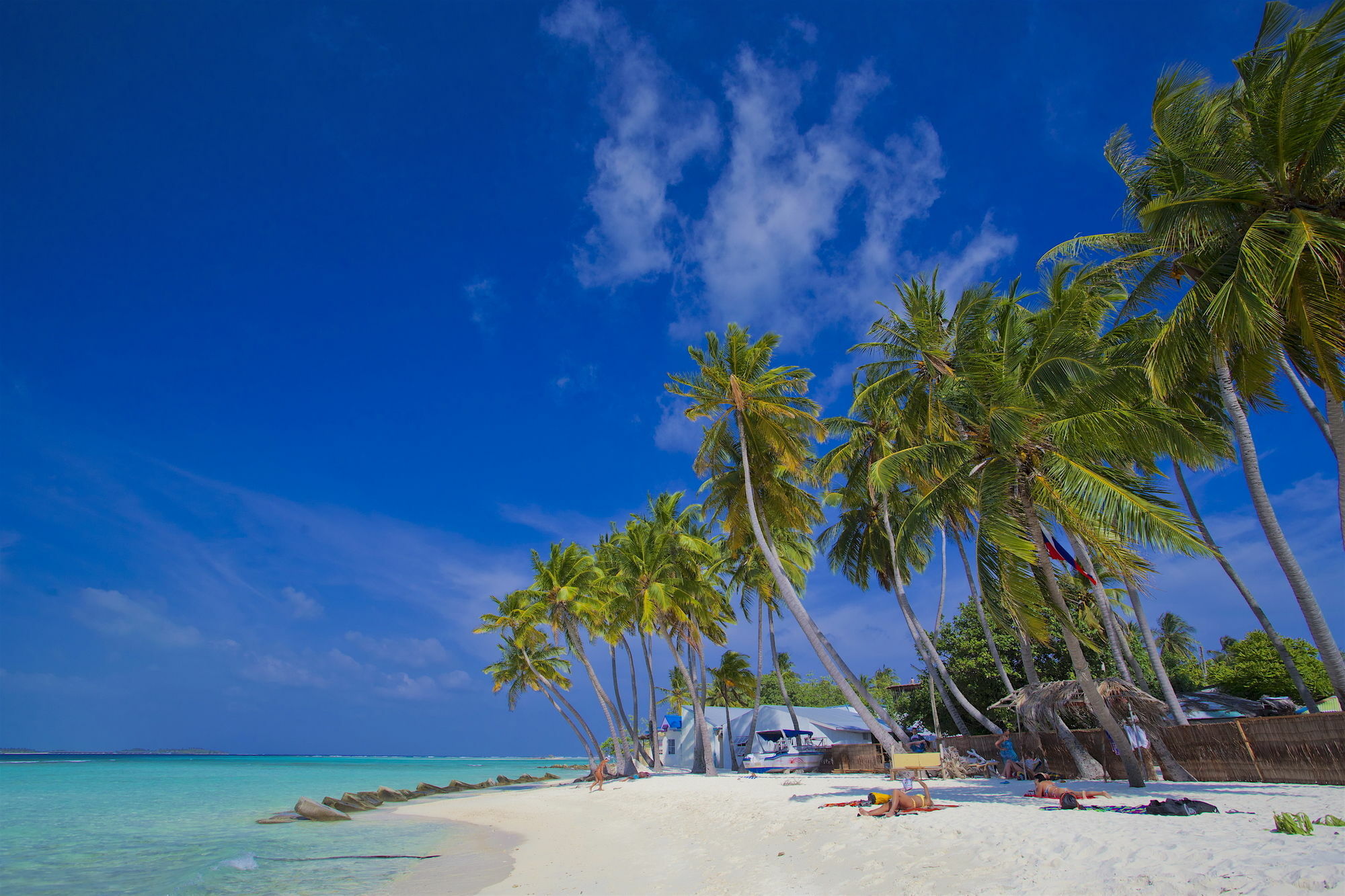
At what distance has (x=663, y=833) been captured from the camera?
12.3 meters

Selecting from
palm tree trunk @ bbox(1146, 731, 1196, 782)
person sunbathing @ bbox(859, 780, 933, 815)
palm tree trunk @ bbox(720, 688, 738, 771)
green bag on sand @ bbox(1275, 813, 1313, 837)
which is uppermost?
palm tree trunk @ bbox(720, 688, 738, 771)

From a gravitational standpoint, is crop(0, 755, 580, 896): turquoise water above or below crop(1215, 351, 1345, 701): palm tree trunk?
below

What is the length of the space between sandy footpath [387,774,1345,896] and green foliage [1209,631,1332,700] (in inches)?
647

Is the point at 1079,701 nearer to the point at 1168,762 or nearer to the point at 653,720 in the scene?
the point at 1168,762

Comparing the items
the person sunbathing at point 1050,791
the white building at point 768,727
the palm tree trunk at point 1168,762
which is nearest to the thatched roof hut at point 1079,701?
the palm tree trunk at point 1168,762

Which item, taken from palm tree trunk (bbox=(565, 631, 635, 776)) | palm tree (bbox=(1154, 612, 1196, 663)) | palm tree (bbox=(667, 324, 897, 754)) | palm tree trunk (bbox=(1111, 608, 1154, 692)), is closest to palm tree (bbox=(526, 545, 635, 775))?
palm tree trunk (bbox=(565, 631, 635, 776))

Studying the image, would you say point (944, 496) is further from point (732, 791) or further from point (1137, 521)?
Answer: point (732, 791)

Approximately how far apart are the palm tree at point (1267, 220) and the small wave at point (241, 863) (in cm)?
1715

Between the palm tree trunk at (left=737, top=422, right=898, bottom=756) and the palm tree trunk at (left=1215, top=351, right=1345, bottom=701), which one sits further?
the palm tree trunk at (left=737, top=422, right=898, bottom=756)

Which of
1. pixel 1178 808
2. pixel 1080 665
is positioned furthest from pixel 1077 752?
pixel 1178 808

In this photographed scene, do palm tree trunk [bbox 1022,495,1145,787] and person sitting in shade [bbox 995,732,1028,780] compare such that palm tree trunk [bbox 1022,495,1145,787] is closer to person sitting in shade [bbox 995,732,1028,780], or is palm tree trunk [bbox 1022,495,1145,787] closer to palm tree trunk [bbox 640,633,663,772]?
person sitting in shade [bbox 995,732,1028,780]

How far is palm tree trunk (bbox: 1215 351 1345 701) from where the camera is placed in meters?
9.85

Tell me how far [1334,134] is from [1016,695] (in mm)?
10695

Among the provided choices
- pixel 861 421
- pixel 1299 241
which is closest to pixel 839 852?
pixel 1299 241
